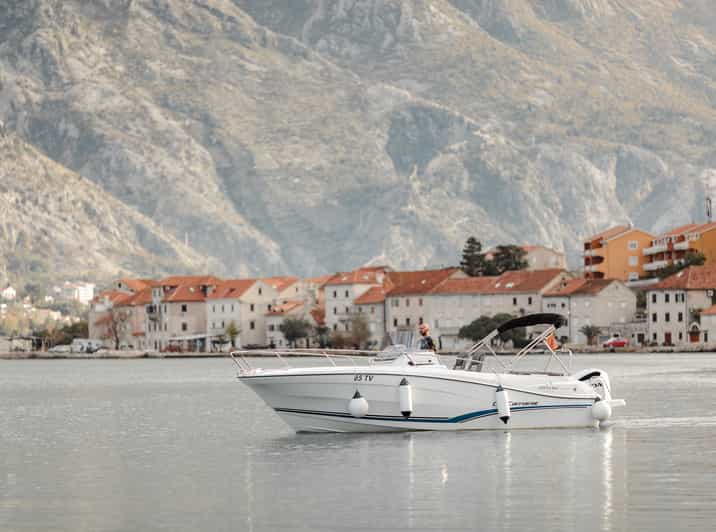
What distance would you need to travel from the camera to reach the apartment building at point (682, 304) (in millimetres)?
171750

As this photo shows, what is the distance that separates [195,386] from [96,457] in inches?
2110

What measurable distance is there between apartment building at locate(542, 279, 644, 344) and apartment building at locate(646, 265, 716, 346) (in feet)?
31.3

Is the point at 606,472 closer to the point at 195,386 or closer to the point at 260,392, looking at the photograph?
the point at 260,392

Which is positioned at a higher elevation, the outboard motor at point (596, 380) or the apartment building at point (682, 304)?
the apartment building at point (682, 304)

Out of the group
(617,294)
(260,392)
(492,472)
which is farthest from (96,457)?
(617,294)

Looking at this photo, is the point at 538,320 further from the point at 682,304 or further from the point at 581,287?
the point at 581,287

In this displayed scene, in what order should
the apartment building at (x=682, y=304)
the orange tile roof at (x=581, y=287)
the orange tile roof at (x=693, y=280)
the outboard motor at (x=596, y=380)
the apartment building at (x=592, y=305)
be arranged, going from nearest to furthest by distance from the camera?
the outboard motor at (x=596, y=380)
the apartment building at (x=682, y=304)
the orange tile roof at (x=693, y=280)
the apartment building at (x=592, y=305)
the orange tile roof at (x=581, y=287)

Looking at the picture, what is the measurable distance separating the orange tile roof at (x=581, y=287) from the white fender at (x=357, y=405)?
13583 cm

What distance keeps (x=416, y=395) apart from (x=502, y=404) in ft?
8.95

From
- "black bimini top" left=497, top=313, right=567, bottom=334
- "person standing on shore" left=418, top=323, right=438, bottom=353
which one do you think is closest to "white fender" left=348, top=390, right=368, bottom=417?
"person standing on shore" left=418, top=323, right=438, bottom=353

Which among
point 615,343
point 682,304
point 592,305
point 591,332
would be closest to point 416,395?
point 682,304

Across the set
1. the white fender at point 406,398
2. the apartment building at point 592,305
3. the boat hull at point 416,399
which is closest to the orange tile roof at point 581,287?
the apartment building at point 592,305

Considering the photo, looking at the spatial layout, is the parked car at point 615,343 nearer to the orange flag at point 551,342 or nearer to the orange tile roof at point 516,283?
the orange tile roof at point 516,283

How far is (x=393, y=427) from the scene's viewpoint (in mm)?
50000
